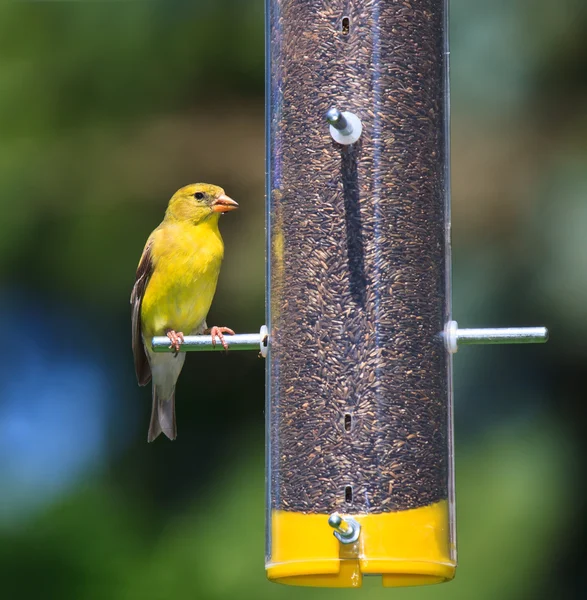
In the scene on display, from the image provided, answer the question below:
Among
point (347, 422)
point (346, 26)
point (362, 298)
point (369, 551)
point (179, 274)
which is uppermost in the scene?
point (346, 26)

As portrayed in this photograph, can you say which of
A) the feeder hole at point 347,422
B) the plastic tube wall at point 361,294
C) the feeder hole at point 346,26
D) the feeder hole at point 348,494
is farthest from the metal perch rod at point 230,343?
the feeder hole at point 346,26

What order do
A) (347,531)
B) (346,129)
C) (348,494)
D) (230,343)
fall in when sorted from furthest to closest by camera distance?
(230,343), (346,129), (348,494), (347,531)

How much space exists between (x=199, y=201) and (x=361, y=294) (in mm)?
2564

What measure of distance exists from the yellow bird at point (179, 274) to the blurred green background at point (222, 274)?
0.90m

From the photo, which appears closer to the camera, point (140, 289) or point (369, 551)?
point (369, 551)

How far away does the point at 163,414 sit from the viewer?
322 inches

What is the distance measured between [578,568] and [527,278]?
1511 mm

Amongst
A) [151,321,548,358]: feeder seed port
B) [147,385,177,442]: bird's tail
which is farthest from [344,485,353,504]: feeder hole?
[147,385,177,442]: bird's tail

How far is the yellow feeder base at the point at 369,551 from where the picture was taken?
17.7 feet

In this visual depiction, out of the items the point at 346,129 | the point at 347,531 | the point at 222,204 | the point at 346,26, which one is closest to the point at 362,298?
the point at 346,129

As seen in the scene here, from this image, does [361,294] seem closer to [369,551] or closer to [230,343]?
[230,343]

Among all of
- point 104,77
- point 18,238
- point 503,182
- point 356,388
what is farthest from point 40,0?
point 356,388

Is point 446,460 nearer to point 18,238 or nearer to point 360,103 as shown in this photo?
point 360,103

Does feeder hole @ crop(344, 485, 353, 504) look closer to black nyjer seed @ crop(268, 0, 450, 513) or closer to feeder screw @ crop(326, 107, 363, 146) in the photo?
black nyjer seed @ crop(268, 0, 450, 513)
